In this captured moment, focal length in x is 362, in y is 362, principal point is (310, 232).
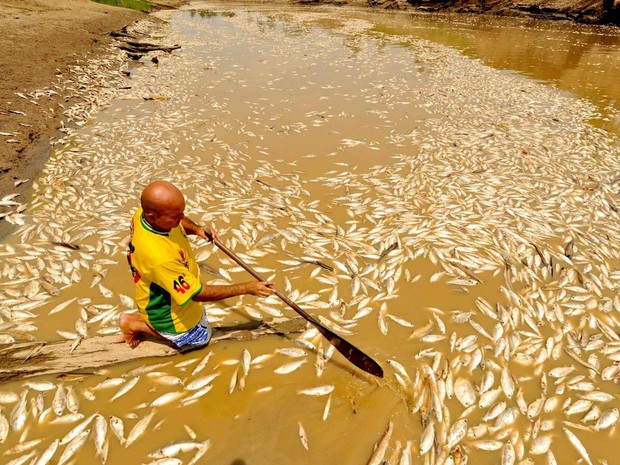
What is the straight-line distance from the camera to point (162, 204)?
11.0ft

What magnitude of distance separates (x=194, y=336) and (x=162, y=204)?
1.95 metres

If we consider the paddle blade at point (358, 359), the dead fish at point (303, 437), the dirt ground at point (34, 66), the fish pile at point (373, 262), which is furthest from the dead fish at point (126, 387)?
the dirt ground at point (34, 66)

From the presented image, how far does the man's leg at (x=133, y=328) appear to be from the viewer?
4.40 meters

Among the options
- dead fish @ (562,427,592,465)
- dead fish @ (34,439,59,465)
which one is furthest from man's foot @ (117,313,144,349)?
dead fish @ (562,427,592,465)

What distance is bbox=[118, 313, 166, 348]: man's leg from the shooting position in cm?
440

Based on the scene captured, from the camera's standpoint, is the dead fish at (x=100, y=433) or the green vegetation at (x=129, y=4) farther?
the green vegetation at (x=129, y=4)

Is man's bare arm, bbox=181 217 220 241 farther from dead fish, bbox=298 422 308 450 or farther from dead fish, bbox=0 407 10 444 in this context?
dead fish, bbox=0 407 10 444

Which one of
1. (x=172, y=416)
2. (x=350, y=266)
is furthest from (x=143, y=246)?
(x=350, y=266)

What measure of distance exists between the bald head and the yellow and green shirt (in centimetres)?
15

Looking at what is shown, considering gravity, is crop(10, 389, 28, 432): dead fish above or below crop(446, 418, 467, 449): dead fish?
below

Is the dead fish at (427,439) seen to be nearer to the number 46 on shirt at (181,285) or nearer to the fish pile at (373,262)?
the fish pile at (373,262)

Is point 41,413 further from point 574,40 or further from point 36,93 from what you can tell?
point 574,40

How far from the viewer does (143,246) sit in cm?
353

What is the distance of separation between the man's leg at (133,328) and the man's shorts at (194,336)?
9.5 inches
